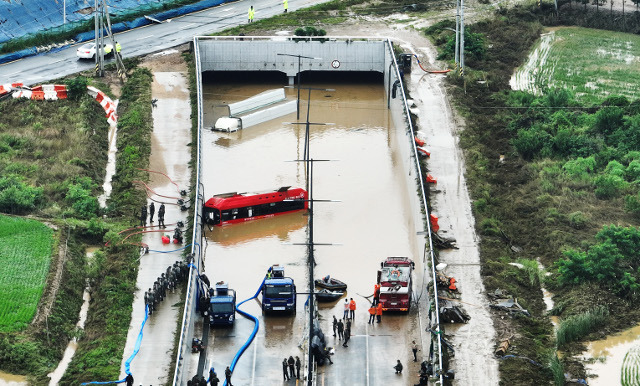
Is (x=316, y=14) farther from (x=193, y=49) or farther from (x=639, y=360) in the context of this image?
(x=639, y=360)

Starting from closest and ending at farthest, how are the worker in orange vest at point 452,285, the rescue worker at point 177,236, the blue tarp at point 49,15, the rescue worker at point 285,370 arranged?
the rescue worker at point 285,370, the worker in orange vest at point 452,285, the rescue worker at point 177,236, the blue tarp at point 49,15

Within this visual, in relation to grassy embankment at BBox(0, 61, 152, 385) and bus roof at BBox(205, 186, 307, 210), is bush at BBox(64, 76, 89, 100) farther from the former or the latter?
bus roof at BBox(205, 186, 307, 210)

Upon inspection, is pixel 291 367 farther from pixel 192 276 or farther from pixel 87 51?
pixel 87 51

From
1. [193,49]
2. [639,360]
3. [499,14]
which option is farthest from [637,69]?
[639,360]

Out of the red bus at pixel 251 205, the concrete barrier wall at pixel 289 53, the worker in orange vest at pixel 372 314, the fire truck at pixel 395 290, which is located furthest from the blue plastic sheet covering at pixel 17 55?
the worker in orange vest at pixel 372 314

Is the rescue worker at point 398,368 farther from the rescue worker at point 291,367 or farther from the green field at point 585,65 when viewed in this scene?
the green field at point 585,65

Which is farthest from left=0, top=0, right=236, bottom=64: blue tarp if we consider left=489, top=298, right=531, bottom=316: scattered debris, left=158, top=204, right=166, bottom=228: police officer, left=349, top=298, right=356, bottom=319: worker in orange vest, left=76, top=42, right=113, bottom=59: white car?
left=489, top=298, right=531, bottom=316: scattered debris
